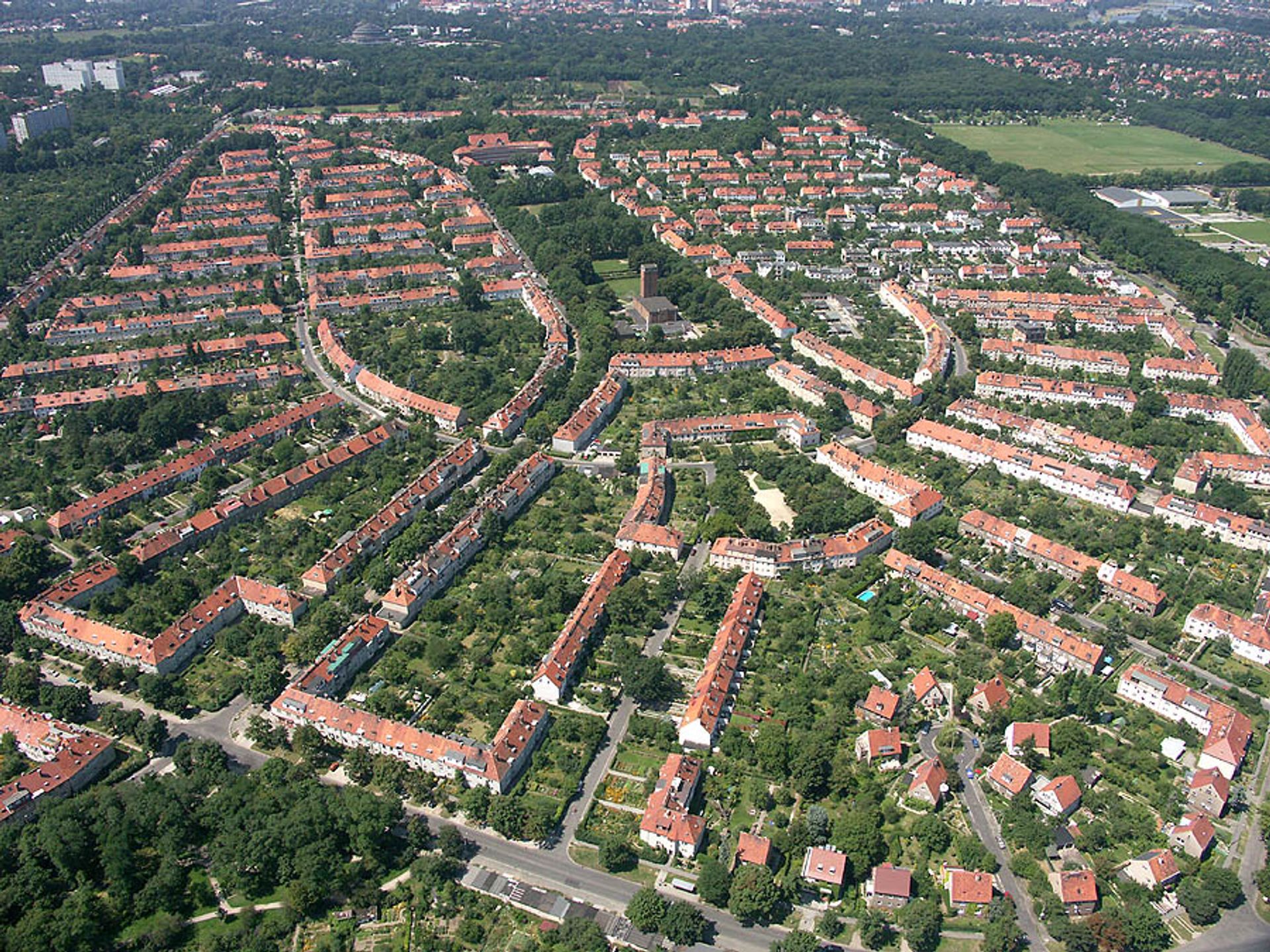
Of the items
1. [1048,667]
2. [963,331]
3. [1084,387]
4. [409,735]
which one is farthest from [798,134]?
[409,735]

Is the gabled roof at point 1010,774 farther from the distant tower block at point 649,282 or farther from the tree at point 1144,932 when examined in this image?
the distant tower block at point 649,282

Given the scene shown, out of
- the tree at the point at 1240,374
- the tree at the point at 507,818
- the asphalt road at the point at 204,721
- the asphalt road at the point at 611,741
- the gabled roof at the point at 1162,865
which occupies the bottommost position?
the asphalt road at the point at 204,721

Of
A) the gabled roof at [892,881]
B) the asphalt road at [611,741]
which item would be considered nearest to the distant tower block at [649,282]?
the asphalt road at [611,741]

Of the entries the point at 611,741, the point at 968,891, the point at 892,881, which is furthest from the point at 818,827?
the point at 611,741

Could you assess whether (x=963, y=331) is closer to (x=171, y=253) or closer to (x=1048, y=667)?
(x=1048, y=667)

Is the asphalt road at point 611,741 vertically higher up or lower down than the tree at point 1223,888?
lower down

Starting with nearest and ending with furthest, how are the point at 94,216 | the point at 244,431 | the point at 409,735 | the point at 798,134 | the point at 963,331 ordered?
the point at 409,735 → the point at 244,431 → the point at 963,331 → the point at 94,216 → the point at 798,134

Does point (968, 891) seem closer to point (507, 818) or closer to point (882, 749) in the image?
point (882, 749)

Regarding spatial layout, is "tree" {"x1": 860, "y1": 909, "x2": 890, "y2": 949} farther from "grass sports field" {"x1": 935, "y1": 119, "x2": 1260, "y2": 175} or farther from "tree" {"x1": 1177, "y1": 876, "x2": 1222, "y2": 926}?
"grass sports field" {"x1": 935, "y1": 119, "x2": 1260, "y2": 175}
